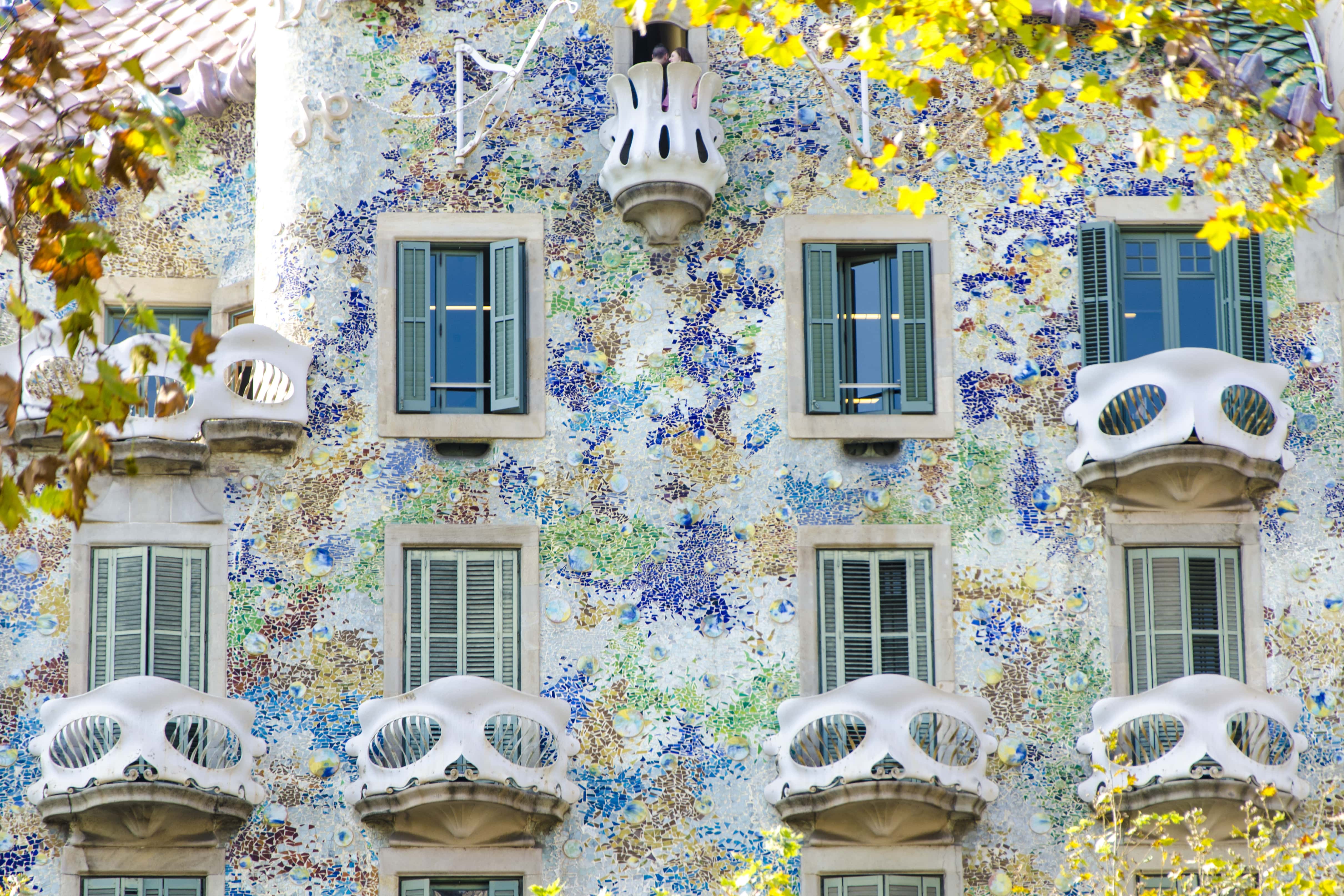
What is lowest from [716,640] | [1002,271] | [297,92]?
[716,640]

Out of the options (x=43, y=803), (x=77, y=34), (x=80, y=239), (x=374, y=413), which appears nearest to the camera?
(x=80, y=239)

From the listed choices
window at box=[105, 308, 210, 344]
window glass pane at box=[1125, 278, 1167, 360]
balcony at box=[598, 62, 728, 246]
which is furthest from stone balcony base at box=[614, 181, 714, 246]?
window at box=[105, 308, 210, 344]

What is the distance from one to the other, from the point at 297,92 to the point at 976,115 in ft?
20.1

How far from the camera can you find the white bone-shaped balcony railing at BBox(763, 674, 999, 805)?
2128 cm

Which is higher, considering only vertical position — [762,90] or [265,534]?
[762,90]

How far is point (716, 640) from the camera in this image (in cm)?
2234

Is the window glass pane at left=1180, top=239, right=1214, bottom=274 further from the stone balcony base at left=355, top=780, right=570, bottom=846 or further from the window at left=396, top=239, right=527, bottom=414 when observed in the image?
the stone balcony base at left=355, top=780, right=570, bottom=846

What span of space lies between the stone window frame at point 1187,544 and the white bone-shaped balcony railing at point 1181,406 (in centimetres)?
66

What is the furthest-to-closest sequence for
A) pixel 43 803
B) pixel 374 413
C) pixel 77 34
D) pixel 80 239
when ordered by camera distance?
1. pixel 77 34
2. pixel 374 413
3. pixel 43 803
4. pixel 80 239

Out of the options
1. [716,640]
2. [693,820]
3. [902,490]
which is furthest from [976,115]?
[693,820]

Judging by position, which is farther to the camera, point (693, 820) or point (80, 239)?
point (693, 820)

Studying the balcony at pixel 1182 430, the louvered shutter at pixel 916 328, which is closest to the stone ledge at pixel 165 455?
the louvered shutter at pixel 916 328

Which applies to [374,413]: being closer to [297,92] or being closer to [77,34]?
[297,92]

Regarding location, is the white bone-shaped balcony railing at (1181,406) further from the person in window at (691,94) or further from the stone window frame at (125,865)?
the stone window frame at (125,865)
